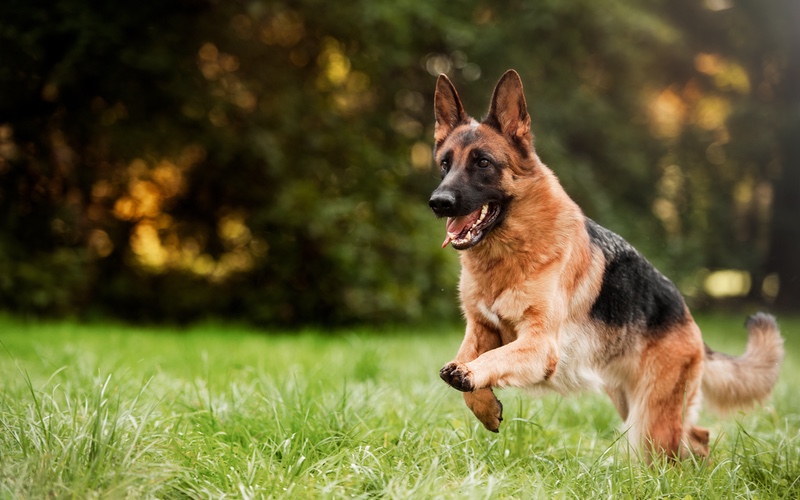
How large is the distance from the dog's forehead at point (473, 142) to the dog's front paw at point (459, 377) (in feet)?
3.66

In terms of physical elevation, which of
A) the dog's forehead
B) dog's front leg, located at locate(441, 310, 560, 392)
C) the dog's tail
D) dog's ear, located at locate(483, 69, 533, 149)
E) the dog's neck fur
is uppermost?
dog's ear, located at locate(483, 69, 533, 149)

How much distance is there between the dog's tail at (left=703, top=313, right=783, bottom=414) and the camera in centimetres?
420

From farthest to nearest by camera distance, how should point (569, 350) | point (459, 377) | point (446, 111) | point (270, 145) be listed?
point (270, 145)
point (446, 111)
point (569, 350)
point (459, 377)

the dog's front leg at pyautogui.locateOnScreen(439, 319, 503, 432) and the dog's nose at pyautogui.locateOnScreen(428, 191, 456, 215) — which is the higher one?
the dog's nose at pyautogui.locateOnScreen(428, 191, 456, 215)

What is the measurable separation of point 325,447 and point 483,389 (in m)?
0.82

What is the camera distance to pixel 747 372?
4230 mm

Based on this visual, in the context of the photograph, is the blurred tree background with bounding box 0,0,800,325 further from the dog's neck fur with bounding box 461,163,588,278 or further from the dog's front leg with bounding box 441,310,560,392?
the dog's front leg with bounding box 441,310,560,392

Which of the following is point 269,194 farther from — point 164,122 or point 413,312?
point 413,312

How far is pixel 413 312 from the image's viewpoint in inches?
395

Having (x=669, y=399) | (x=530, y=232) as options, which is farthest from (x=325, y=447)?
(x=669, y=399)

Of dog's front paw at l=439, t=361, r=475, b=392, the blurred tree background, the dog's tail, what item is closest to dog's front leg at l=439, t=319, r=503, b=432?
dog's front paw at l=439, t=361, r=475, b=392

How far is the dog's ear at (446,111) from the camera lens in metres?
3.58

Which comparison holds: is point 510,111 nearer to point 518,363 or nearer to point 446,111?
point 446,111

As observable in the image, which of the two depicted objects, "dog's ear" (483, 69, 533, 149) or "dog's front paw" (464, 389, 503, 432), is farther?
"dog's ear" (483, 69, 533, 149)
